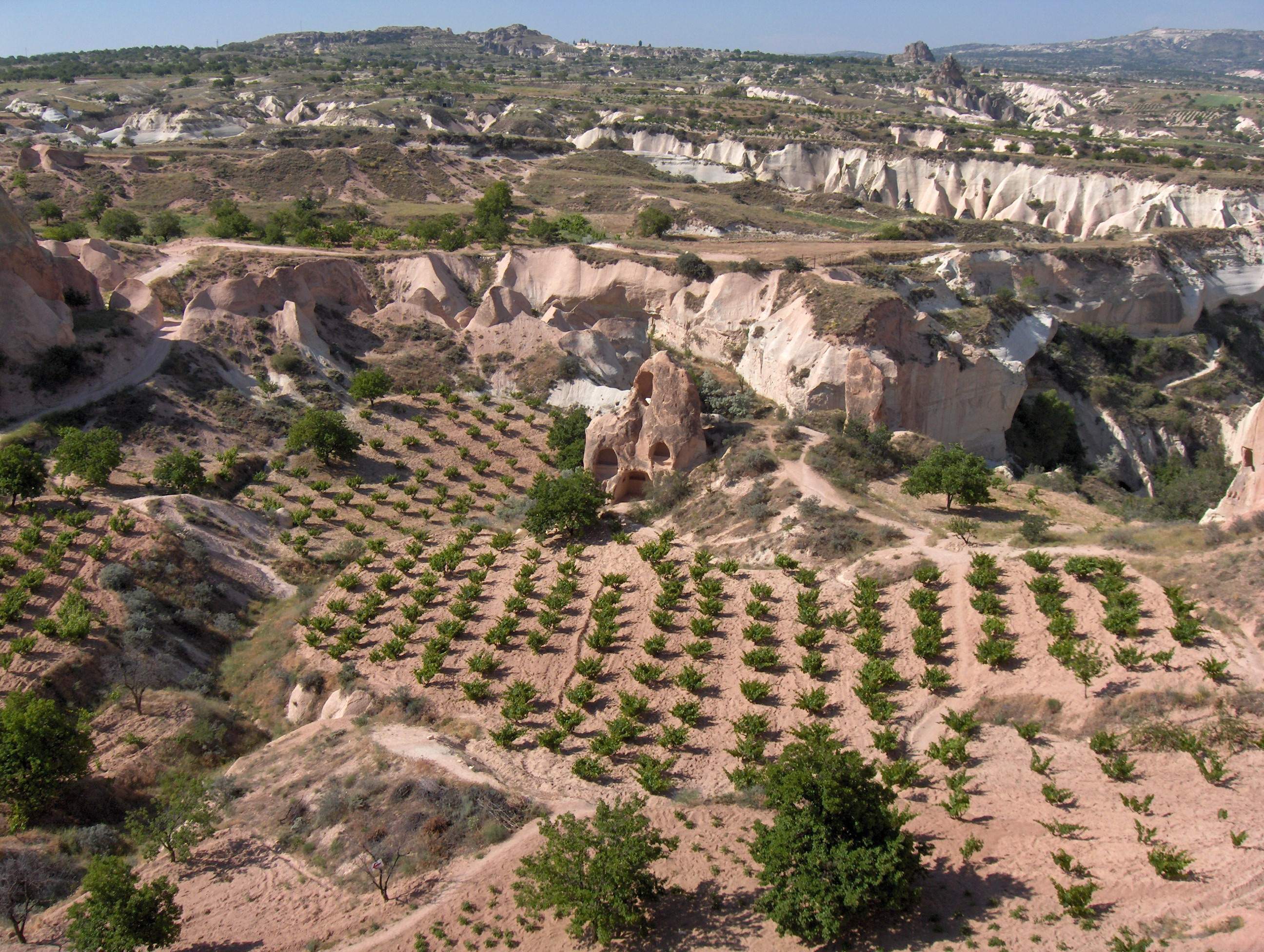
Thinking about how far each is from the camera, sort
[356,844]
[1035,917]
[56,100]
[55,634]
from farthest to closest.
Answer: [56,100], [55,634], [356,844], [1035,917]

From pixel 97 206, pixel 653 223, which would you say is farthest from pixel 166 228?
pixel 653 223

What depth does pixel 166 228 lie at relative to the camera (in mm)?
45938

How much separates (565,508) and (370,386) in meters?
13.6

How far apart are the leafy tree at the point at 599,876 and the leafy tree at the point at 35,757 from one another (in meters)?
9.00

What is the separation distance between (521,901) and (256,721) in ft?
31.6

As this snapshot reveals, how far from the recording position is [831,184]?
8150cm

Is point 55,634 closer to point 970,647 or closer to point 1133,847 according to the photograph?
point 970,647

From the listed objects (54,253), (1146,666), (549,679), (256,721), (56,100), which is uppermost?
(56,100)

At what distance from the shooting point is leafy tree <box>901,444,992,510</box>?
24.1 meters

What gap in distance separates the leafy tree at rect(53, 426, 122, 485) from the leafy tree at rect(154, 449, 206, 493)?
3.95ft

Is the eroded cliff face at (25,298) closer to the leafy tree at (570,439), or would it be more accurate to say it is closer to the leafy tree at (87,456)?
the leafy tree at (87,456)

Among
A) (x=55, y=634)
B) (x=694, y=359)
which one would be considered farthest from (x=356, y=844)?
(x=694, y=359)

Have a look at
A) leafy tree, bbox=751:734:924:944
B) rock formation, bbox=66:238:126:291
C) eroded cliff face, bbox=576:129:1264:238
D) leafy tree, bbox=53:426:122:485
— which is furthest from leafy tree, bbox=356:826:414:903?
eroded cliff face, bbox=576:129:1264:238

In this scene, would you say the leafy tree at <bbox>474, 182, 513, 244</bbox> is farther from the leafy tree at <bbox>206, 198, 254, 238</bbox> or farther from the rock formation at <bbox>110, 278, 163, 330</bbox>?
the rock formation at <bbox>110, 278, 163, 330</bbox>
